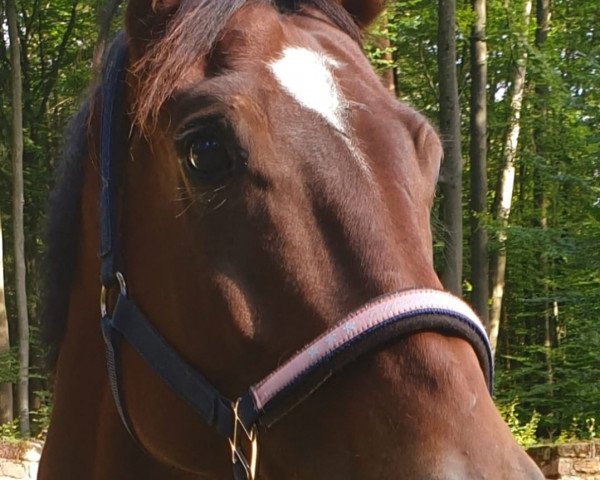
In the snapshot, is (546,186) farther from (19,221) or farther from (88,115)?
(88,115)

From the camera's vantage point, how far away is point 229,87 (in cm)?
168

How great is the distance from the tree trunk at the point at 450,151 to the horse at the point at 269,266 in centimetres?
656

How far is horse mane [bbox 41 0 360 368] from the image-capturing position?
1.79m

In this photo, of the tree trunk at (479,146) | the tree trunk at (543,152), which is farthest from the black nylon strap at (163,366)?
the tree trunk at (543,152)

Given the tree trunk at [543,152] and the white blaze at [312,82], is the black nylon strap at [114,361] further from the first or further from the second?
the tree trunk at [543,152]

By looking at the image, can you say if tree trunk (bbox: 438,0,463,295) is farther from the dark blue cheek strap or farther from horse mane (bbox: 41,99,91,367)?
the dark blue cheek strap

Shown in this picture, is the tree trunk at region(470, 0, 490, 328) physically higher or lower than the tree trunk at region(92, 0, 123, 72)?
lower

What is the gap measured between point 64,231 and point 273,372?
3.02ft

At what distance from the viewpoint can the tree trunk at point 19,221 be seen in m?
12.8

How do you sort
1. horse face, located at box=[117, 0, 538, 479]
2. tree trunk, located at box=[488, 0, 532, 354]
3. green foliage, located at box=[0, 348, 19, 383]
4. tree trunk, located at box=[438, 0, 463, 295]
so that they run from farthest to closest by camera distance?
tree trunk, located at box=[488, 0, 532, 354]
green foliage, located at box=[0, 348, 19, 383]
tree trunk, located at box=[438, 0, 463, 295]
horse face, located at box=[117, 0, 538, 479]

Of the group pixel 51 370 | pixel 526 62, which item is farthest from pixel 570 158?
pixel 51 370

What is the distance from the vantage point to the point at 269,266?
5.24ft

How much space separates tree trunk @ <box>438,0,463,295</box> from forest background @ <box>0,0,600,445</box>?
0.02 m

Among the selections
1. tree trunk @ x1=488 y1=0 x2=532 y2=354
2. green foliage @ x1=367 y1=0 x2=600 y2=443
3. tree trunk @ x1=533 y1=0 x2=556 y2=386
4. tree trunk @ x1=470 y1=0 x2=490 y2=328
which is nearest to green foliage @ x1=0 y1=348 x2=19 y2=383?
tree trunk @ x1=470 y1=0 x2=490 y2=328
